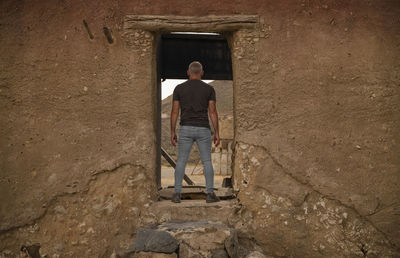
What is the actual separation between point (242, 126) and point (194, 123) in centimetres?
51

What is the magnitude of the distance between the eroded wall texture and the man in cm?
26

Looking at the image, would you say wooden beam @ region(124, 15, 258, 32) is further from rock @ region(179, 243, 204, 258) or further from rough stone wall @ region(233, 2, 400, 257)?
rock @ region(179, 243, 204, 258)

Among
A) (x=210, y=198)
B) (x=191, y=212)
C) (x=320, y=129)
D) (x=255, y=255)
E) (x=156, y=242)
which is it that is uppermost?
(x=320, y=129)

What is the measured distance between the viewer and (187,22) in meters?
3.36

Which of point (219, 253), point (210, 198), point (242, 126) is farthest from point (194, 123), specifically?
point (219, 253)

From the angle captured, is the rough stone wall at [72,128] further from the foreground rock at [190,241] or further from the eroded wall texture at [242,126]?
the foreground rock at [190,241]

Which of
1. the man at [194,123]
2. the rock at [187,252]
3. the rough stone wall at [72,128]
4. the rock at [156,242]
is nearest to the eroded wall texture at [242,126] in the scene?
the rough stone wall at [72,128]

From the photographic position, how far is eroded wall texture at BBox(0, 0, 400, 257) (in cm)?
318

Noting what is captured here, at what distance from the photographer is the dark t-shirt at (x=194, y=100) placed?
338cm

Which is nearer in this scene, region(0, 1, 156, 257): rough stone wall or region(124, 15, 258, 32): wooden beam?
region(0, 1, 156, 257): rough stone wall

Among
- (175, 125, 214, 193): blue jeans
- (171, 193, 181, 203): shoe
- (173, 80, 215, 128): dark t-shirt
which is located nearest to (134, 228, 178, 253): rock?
(171, 193, 181, 203): shoe

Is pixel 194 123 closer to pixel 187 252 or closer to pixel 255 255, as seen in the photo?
pixel 187 252

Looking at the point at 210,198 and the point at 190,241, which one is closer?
the point at 190,241

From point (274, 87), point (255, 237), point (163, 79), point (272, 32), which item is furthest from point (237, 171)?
point (163, 79)
